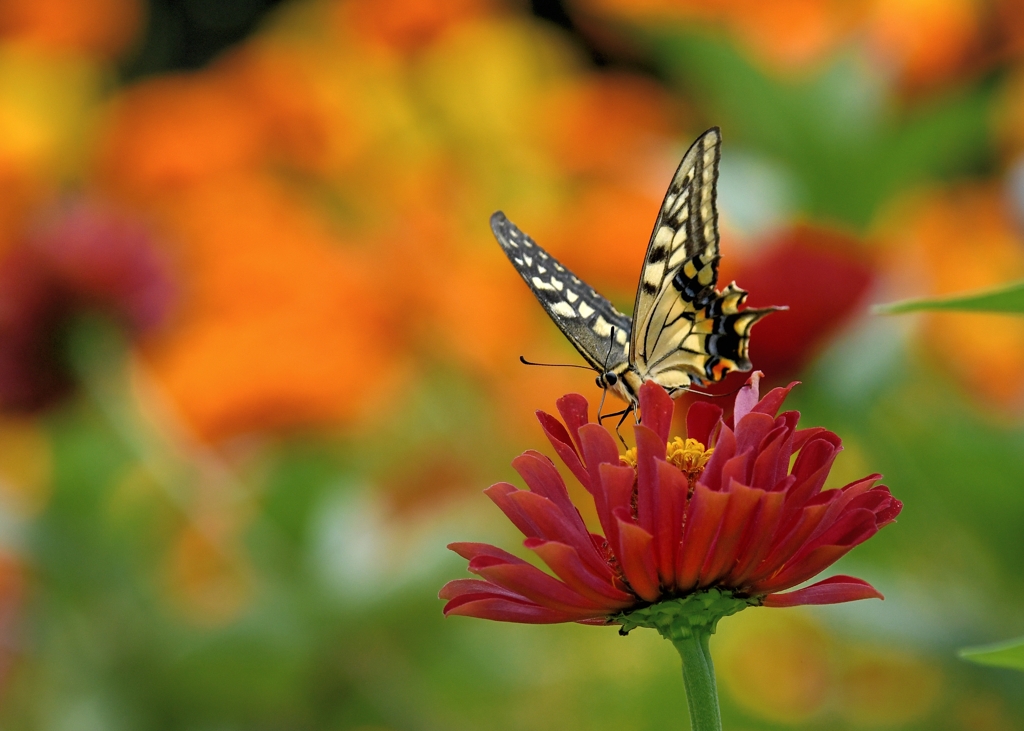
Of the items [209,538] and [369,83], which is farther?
[369,83]

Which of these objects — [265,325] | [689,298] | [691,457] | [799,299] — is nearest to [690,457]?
[691,457]

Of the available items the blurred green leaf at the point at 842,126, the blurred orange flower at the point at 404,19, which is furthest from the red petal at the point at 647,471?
the blurred orange flower at the point at 404,19

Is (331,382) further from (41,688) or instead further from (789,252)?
(789,252)

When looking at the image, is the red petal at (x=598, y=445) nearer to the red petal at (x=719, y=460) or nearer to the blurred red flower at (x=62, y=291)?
the red petal at (x=719, y=460)

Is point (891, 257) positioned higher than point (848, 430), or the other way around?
point (891, 257)

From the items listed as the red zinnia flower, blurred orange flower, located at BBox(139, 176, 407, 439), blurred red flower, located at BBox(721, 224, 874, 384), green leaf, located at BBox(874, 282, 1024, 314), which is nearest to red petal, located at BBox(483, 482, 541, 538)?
the red zinnia flower

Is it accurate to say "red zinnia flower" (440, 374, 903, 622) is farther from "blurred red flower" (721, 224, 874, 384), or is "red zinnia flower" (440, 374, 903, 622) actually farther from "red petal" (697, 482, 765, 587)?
"blurred red flower" (721, 224, 874, 384)

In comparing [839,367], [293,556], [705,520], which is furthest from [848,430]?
[705,520]

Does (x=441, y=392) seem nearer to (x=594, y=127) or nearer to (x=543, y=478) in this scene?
(x=594, y=127)
